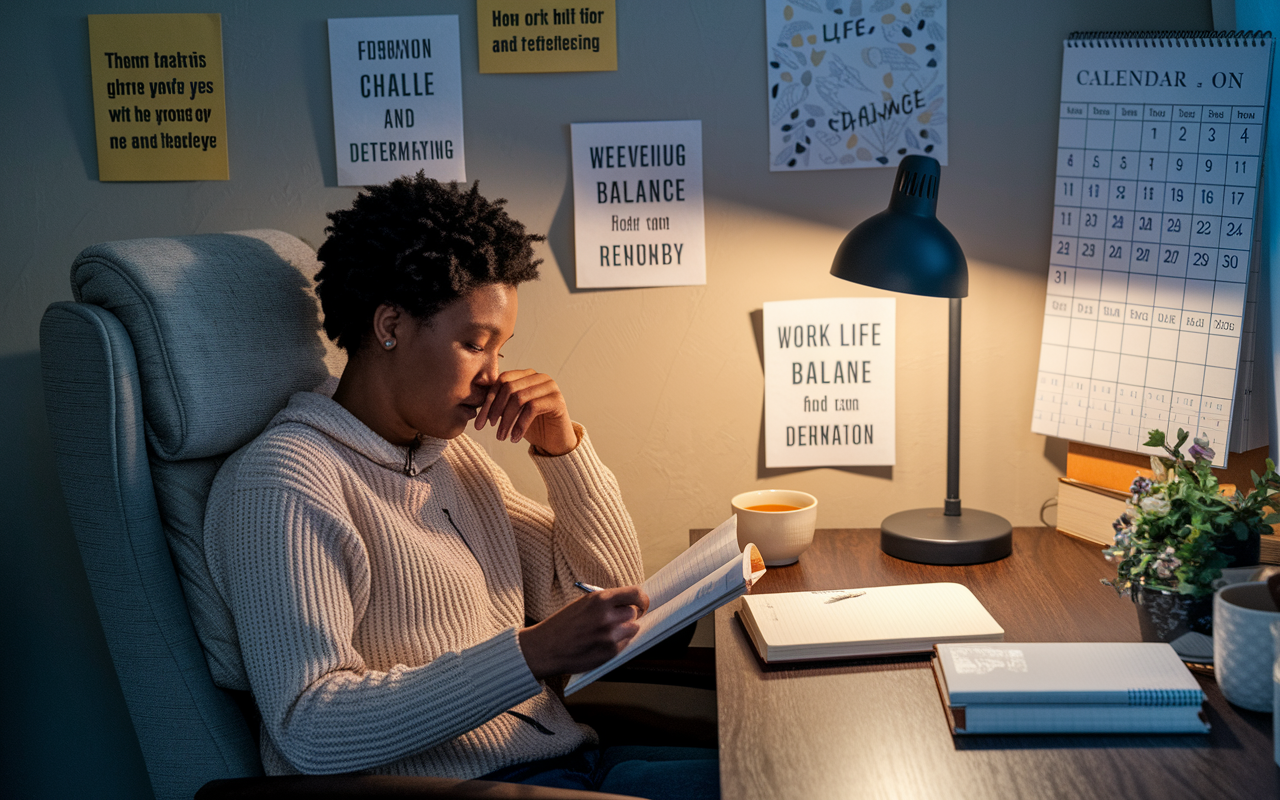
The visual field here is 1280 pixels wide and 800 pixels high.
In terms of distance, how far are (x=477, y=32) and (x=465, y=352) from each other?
607 millimetres

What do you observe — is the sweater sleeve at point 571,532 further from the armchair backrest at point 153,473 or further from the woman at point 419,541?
the armchair backrest at point 153,473

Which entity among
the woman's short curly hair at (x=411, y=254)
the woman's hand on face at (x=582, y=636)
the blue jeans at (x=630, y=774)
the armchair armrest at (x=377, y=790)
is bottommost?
the blue jeans at (x=630, y=774)

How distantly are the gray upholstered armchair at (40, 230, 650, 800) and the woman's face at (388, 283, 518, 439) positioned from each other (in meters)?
0.20

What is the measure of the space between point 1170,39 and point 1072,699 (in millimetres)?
1006

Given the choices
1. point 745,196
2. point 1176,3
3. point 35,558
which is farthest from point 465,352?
point 1176,3

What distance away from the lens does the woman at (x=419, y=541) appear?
3.12ft

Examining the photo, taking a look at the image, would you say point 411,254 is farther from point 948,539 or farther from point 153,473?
point 948,539

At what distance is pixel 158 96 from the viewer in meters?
1.48

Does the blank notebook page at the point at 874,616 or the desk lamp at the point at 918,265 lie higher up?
the desk lamp at the point at 918,265

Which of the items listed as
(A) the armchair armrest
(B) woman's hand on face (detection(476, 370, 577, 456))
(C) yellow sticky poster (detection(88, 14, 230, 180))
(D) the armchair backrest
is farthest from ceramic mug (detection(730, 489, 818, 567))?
(C) yellow sticky poster (detection(88, 14, 230, 180))

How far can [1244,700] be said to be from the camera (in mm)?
875

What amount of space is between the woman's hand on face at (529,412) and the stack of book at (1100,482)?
0.75 metres

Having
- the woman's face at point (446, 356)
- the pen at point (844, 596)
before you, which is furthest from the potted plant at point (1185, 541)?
the woman's face at point (446, 356)

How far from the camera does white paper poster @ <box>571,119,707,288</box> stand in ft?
4.84
